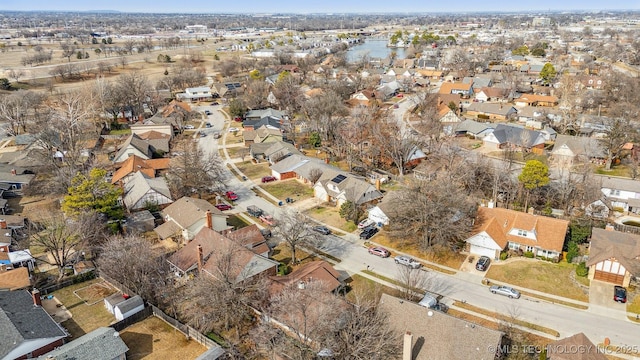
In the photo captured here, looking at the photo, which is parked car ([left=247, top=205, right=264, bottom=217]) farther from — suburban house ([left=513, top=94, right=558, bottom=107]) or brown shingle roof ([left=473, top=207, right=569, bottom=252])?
suburban house ([left=513, top=94, right=558, bottom=107])

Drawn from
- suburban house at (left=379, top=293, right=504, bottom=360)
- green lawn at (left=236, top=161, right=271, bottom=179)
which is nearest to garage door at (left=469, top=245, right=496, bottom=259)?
suburban house at (left=379, top=293, right=504, bottom=360)

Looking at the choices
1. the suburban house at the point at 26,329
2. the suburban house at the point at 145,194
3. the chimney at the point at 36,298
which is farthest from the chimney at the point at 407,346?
the suburban house at the point at 145,194

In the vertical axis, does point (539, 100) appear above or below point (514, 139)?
above

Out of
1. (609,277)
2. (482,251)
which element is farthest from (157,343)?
(609,277)

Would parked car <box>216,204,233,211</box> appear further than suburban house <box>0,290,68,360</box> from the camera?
Yes

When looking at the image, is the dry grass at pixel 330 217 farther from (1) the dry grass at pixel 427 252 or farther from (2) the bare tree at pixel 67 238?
(2) the bare tree at pixel 67 238

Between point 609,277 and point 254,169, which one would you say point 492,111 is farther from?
point 609,277
